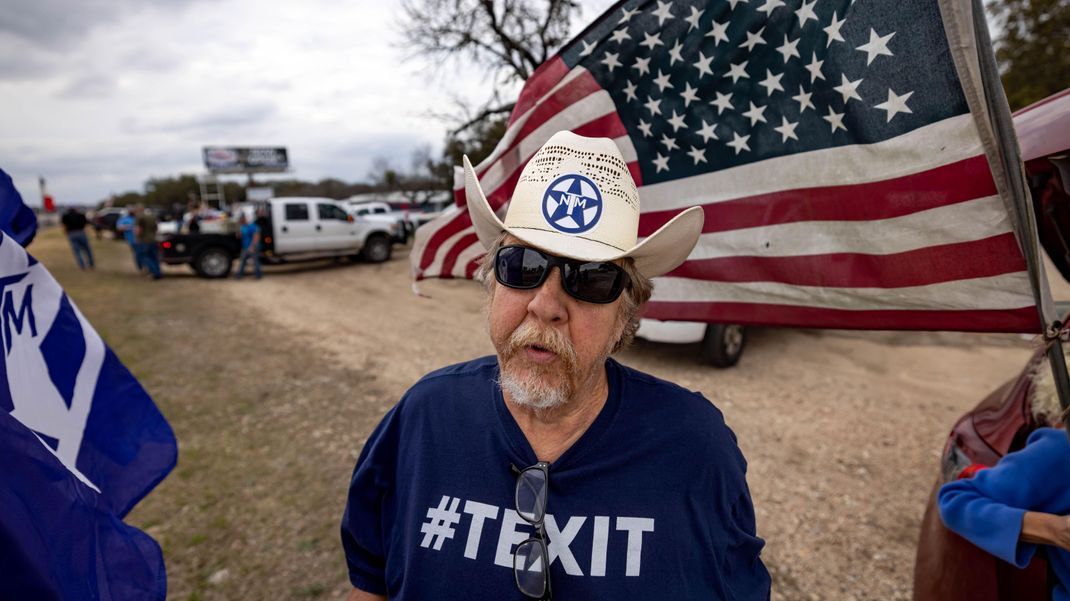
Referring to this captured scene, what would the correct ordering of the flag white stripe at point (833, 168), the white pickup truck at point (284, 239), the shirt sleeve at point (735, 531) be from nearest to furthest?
the shirt sleeve at point (735, 531) → the flag white stripe at point (833, 168) → the white pickup truck at point (284, 239)

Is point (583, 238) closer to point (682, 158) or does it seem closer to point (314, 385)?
point (682, 158)

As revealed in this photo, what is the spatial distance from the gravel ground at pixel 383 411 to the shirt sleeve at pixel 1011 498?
1.50 meters

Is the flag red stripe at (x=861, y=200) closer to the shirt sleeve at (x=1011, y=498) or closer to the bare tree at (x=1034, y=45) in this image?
the shirt sleeve at (x=1011, y=498)

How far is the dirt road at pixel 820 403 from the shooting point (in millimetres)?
3215

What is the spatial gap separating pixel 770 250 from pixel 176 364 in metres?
7.29

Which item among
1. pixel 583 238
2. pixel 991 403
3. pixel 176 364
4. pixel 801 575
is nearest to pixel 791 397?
pixel 801 575

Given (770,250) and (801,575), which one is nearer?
(770,250)

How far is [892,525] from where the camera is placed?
3.41 metres

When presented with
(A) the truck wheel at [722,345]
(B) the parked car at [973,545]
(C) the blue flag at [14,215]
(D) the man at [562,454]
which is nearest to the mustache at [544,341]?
(D) the man at [562,454]

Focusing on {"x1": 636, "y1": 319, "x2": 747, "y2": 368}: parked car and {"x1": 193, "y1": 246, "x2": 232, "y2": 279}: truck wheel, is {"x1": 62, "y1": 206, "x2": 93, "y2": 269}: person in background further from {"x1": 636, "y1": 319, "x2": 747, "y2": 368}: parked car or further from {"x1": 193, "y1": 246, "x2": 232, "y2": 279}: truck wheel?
{"x1": 636, "y1": 319, "x2": 747, "y2": 368}: parked car

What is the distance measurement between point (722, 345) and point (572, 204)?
4954 mm

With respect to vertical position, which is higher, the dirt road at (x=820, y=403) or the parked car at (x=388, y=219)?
the parked car at (x=388, y=219)

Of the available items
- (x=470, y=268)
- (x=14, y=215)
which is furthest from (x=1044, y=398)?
(x=14, y=215)

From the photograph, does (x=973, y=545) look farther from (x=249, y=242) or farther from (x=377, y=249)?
(x=377, y=249)
